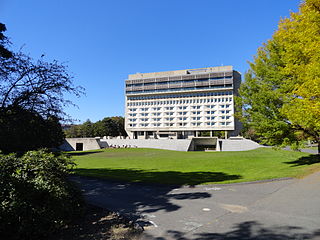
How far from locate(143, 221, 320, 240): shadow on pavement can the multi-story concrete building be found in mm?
75709

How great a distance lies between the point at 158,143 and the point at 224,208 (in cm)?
5272

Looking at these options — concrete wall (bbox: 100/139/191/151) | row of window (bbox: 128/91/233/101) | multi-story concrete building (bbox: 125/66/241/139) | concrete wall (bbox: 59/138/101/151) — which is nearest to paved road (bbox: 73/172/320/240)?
concrete wall (bbox: 100/139/191/151)

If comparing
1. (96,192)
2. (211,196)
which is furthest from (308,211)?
(96,192)

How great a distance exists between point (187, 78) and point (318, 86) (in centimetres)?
8219

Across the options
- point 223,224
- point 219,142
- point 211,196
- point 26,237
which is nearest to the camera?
point 26,237

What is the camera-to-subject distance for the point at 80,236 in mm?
5172

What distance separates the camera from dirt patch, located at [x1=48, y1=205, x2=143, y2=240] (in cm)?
511

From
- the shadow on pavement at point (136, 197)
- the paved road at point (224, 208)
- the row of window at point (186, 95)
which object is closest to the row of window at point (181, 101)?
the row of window at point (186, 95)

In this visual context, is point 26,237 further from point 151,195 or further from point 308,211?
point 308,211

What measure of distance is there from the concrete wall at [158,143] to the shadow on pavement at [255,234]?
4787 centimetres

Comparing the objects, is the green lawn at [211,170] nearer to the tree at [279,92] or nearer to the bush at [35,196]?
the tree at [279,92]

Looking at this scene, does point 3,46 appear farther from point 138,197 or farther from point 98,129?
point 98,129

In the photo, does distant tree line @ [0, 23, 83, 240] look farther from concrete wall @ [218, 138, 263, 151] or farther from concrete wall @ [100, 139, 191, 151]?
concrete wall @ [100, 139, 191, 151]

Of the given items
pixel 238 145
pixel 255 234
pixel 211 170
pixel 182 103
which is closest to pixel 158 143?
pixel 238 145
